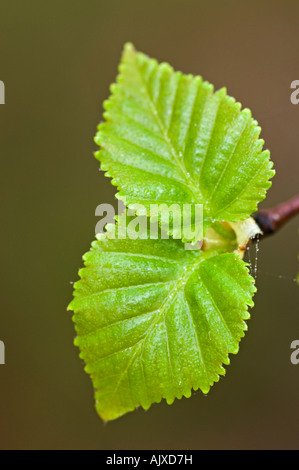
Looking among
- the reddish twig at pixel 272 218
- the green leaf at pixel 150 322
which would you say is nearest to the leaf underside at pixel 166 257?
the green leaf at pixel 150 322

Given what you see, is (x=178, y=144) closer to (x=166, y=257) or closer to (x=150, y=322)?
(x=166, y=257)

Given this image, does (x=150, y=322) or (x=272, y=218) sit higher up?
(x=272, y=218)

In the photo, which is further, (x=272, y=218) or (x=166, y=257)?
(x=272, y=218)

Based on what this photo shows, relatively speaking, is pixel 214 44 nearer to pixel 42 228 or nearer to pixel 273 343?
pixel 42 228

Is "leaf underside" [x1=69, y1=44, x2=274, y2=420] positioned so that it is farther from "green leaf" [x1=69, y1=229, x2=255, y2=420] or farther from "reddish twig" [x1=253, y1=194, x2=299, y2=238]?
"reddish twig" [x1=253, y1=194, x2=299, y2=238]

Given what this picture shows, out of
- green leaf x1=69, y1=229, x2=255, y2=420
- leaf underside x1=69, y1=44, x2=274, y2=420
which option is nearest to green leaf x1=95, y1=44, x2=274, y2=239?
leaf underside x1=69, y1=44, x2=274, y2=420

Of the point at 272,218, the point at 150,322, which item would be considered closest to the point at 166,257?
the point at 150,322

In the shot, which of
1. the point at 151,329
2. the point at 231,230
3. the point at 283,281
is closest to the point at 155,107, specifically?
the point at 231,230
